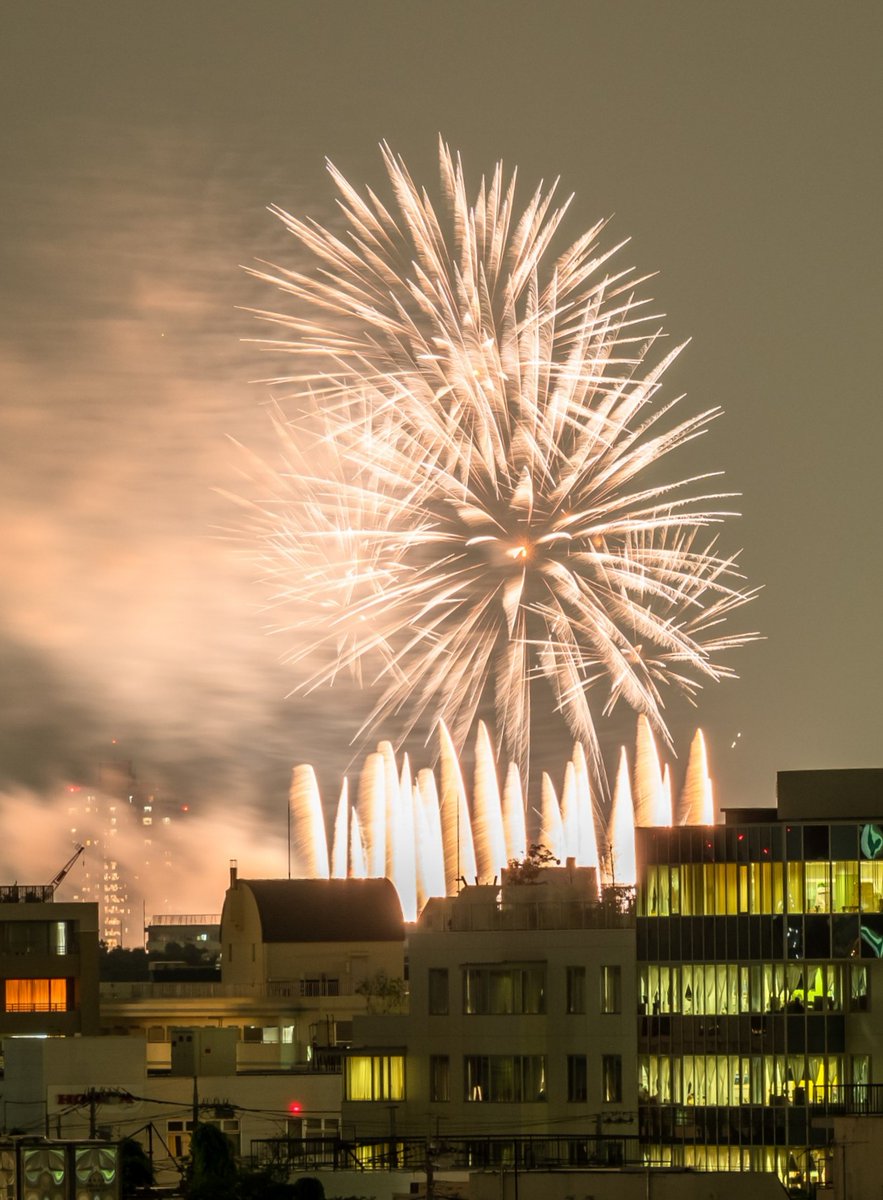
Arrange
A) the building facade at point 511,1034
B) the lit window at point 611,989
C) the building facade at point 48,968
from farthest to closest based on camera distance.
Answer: the building facade at point 48,968 < the lit window at point 611,989 < the building facade at point 511,1034

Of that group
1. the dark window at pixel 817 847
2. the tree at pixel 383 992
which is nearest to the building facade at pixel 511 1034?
the dark window at pixel 817 847

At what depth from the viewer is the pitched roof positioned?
474 feet

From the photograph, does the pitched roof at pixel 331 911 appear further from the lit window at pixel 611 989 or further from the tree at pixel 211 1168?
the tree at pixel 211 1168

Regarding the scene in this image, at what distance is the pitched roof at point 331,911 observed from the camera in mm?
144500

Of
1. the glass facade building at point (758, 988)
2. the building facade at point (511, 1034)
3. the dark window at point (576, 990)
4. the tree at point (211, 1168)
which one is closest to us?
the tree at point (211, 1168)

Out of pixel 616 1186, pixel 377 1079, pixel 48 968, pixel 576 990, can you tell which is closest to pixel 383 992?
pixel 48 968

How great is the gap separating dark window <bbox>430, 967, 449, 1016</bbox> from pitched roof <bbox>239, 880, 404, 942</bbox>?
3087 cm

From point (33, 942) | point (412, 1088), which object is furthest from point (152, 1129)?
point (33, 942)

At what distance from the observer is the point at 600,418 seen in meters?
111

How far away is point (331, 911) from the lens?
14550cm

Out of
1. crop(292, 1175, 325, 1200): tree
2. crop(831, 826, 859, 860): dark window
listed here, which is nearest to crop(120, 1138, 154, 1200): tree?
crop(292, 1175, 325, 1200): tree

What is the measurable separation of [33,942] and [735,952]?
4299cm

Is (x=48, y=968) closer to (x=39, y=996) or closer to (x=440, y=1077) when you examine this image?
(x=39, y=996)

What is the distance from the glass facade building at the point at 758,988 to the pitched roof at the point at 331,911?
35838 millimetres
